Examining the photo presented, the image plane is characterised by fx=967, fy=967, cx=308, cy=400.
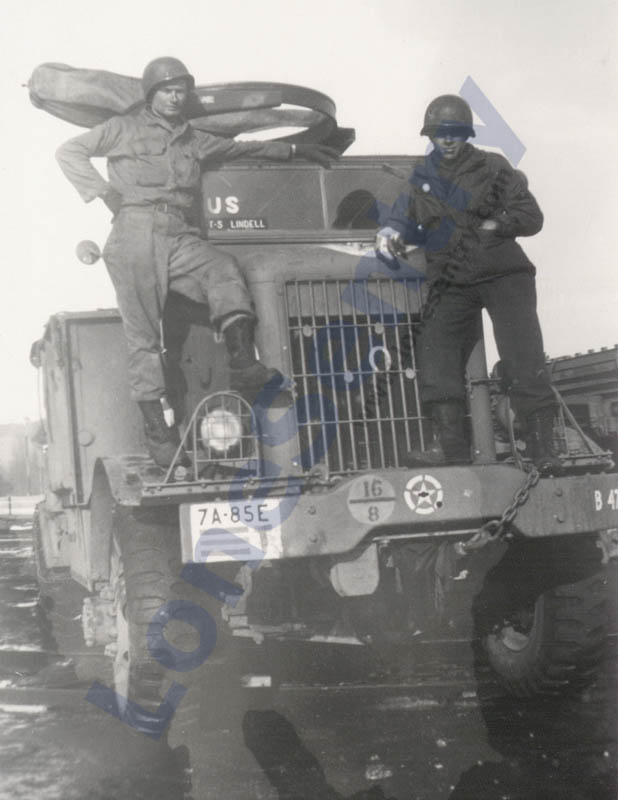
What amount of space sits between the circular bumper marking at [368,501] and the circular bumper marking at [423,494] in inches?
3.9

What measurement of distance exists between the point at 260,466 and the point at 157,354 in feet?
2.59

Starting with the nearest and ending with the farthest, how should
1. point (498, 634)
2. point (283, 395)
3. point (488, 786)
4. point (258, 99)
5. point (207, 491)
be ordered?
point (488, 786) < point (207, 491) < point (283, 395) < point (498, 634) < point (258, 99)

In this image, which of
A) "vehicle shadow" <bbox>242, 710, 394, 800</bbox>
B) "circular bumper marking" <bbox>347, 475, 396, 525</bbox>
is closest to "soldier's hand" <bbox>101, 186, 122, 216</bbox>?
"circular bumper marking" <bbox>347, 475, 396, 525</bbox>

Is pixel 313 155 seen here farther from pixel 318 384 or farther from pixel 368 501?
pixel 368 501

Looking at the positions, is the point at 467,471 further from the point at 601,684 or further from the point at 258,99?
the point at 258,99

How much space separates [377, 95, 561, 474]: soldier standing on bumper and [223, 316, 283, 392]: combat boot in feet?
2.54

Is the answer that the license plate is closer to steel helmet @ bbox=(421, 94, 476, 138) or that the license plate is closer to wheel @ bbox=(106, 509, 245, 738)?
wheel @ bbox=(106, 509, 245, 738)

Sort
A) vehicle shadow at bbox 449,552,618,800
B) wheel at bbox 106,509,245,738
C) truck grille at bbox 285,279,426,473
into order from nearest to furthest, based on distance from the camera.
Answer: vehicle shadow at bbox 449,552,618,800 < wheel at bbox 106,509,245,738 < truck grille at bbox 285,279,426,473

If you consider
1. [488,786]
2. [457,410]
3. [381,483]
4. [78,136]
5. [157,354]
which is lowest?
[488,786]

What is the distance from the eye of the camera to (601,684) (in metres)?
5.18

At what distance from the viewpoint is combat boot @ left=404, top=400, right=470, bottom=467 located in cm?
454

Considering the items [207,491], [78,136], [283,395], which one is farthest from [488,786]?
[78,136]

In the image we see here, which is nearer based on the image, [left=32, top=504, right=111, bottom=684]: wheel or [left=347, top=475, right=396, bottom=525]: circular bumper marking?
[left=347, top=475, right=396, bottom=525]: circular bumper marking

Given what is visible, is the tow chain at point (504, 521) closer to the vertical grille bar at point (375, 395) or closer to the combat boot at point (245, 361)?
the vertical grille bar at point (375, 395)
